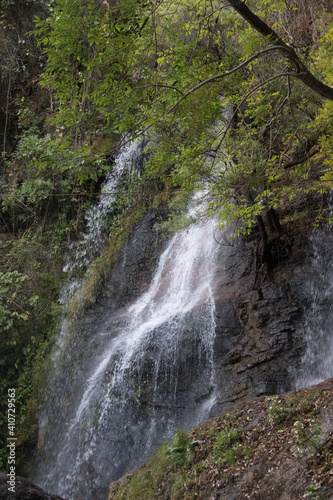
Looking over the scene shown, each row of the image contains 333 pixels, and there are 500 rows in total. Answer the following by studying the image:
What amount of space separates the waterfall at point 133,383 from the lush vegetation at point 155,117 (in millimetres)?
1334

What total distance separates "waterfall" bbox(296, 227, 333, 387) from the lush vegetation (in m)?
0.91

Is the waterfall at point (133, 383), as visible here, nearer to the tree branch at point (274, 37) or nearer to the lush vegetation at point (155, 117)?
the lush vegetation at point (155, 117)

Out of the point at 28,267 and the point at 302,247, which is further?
the point at 28,267

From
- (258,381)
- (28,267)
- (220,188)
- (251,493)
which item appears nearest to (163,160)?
(220,188)

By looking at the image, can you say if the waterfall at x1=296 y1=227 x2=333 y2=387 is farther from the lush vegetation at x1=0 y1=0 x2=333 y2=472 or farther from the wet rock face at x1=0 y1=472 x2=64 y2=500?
the wet rock face at x1=0 y1=472 x2=64 y2=500

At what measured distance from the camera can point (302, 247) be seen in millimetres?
7852

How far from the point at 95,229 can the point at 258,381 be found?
316 inches

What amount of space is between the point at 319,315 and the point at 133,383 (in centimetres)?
391

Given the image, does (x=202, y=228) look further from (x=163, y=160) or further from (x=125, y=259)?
(x=163, y=160)

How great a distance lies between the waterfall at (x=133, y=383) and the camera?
23.5ft

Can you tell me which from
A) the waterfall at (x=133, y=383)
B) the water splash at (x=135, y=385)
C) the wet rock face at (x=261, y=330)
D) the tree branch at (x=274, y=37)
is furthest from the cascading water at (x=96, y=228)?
the tree branch at (x=274, y=37)

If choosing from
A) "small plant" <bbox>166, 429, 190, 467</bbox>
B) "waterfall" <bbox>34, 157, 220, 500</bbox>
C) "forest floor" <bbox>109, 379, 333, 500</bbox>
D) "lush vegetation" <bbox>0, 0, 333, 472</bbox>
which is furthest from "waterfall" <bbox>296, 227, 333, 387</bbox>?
"small plant" <bbox>166, 429, 190, 467</bbox>

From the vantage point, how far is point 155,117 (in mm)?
3773

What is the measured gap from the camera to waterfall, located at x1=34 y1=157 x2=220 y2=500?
7.16m
